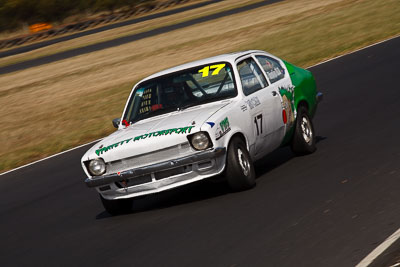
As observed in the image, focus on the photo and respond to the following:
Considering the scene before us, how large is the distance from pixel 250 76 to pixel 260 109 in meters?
0.55

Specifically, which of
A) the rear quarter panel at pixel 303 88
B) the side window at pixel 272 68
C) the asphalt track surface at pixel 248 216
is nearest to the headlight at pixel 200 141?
the asphalt track surface at pixel 248 216

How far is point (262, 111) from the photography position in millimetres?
8805

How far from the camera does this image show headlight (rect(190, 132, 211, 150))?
25.5 ft

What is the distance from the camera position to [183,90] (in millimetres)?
8984

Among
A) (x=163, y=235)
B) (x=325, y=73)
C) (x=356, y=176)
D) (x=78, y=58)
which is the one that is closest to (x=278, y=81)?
(x=356, y=176)

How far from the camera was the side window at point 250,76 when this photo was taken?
8922mm

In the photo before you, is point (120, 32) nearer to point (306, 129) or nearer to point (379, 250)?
point (306, 129)

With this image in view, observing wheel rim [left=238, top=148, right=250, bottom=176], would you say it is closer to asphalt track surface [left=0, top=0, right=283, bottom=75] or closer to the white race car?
the white race car

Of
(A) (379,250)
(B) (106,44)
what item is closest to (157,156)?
(A) (379,250)

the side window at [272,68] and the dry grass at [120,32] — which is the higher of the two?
the side window at [272,68]

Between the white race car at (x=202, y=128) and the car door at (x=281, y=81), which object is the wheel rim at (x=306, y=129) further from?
the car door at (x=281, y=81)

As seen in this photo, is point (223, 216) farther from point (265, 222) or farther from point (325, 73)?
point (325, 73)

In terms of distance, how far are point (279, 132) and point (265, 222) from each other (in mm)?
2398

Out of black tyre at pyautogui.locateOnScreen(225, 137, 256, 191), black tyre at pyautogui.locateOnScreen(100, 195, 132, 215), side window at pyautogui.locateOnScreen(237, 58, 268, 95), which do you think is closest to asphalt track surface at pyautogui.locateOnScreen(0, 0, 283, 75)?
side window at pyautogui.locateOnScreen(237, 58, 268, 95)
